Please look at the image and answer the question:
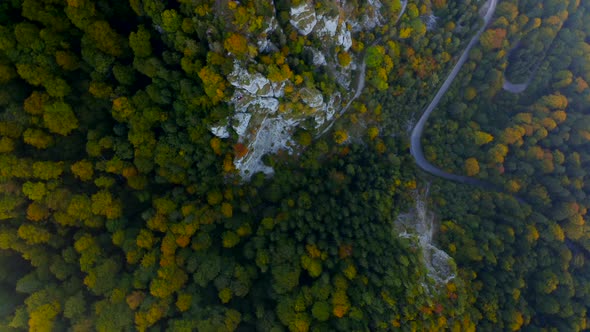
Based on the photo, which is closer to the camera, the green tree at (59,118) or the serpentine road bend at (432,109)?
the green tree at (59,118)

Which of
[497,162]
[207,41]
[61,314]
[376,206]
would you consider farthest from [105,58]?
[497,162]

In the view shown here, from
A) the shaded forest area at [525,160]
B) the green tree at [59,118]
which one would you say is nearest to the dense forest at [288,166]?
the green tree at [59,118]

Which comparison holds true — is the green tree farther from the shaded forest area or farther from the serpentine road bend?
the shaded forest area

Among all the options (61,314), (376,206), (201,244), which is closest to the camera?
(61,314)

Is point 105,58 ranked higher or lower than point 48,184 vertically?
higher

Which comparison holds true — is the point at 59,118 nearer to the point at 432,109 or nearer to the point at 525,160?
the point at 432,109

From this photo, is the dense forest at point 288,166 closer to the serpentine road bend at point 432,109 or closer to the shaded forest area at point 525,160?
the shaded forest area at point 525,160

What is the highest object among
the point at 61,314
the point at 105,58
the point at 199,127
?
the point at 105,58

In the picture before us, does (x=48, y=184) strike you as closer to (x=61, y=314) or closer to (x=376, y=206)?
(x=61, y=314)

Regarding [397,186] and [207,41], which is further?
[397,186]
